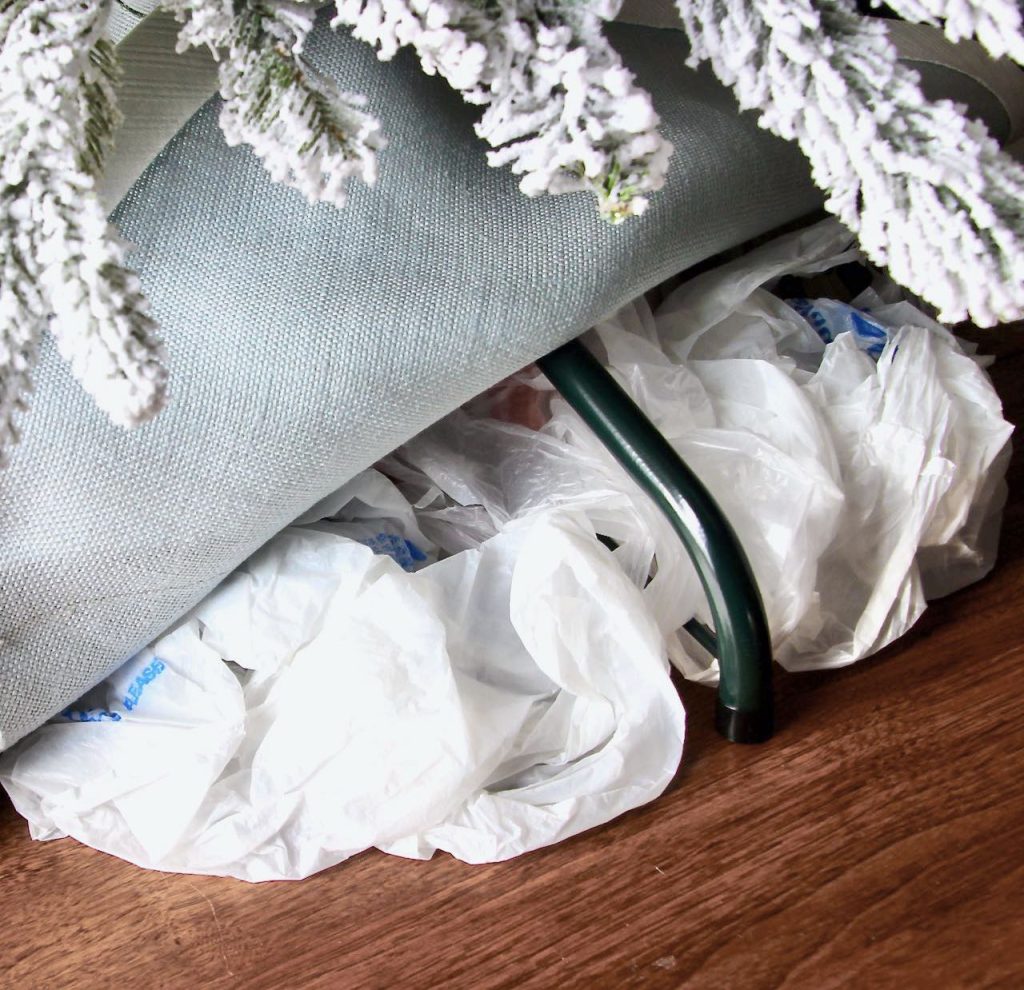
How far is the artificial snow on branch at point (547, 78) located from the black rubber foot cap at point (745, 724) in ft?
1.27

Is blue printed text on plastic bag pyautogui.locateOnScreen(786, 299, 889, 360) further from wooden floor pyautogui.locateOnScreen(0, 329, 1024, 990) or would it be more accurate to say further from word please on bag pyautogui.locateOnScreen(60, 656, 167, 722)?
word please on bag pyautogui.locateOnScreen(60, 656, 167, 722)

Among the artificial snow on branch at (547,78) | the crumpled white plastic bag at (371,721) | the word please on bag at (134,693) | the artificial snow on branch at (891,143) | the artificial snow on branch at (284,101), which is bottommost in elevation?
the crumpled white plastic bag at (371,721)

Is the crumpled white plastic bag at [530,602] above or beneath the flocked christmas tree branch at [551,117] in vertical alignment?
beneath

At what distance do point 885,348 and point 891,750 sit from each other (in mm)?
278

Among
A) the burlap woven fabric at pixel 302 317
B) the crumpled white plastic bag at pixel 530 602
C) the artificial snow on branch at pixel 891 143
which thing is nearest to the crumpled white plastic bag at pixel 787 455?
the crumpled white plastic bag at pixel 530 602

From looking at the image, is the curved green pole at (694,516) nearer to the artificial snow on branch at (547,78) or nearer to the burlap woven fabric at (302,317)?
the burlap woven fabric at (302,317)

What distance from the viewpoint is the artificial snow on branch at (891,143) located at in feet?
1.16

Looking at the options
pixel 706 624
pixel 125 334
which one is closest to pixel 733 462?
pixel 706 624

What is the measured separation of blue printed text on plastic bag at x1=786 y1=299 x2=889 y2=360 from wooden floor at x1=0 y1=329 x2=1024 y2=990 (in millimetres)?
244

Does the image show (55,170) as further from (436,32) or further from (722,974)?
(722,974)

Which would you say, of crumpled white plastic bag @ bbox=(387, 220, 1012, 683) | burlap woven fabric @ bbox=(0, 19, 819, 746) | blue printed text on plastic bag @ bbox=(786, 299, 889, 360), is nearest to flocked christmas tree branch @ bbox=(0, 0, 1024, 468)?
burlap woven fabric @ bbox=(0, 19, 819, 746)

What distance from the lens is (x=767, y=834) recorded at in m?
0.61

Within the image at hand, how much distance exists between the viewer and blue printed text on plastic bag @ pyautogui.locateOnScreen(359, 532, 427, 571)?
744 millimetres

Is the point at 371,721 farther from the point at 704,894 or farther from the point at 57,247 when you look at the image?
the point at 57,247
